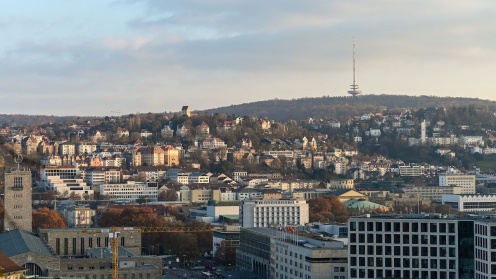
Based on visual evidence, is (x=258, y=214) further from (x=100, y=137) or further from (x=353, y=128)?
(x=353, y=128)

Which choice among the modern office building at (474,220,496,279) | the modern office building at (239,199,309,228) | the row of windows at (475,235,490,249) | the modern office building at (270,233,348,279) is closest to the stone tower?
the modern office building at (239,199,309,228)

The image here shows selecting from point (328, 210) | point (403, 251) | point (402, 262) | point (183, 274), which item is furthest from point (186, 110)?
point (402, 262)

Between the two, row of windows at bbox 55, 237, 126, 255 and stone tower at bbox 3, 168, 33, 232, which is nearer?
row of windows at bbox 55, 237, 126, 255

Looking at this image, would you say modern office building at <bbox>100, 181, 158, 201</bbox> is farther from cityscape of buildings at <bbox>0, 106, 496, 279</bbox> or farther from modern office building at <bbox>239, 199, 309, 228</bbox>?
modern office building at <bbox>239, 199, 309, 228</bbox>

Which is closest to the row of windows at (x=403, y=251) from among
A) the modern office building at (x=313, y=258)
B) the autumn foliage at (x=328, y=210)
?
the modern office building at (x=313, y=258)

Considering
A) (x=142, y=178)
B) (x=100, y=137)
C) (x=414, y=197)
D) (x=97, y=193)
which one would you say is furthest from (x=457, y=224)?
(x=100, y=137)

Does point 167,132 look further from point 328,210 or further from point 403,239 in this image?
point 403,239

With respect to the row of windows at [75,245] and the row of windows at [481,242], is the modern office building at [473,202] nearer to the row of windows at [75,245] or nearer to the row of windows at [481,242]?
the row of windows at [75,245]
